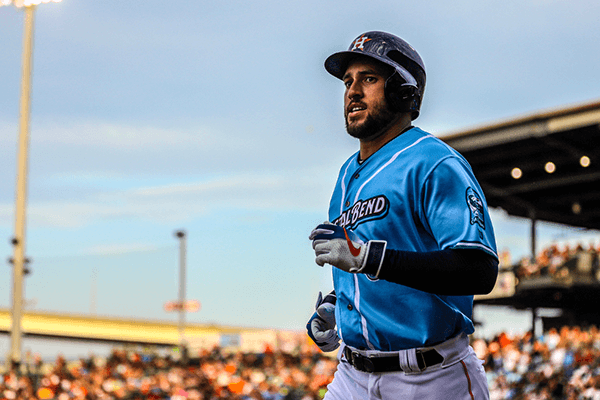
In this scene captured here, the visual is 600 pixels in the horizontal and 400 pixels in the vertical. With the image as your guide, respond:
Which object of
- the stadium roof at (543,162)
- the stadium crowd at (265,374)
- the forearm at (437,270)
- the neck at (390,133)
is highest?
the neck at (390,133)

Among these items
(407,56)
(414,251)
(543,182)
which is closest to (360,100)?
(407,56)

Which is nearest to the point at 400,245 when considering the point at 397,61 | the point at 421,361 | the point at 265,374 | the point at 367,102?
the point at 421,361

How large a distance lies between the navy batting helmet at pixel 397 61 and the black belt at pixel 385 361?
89 centimetres

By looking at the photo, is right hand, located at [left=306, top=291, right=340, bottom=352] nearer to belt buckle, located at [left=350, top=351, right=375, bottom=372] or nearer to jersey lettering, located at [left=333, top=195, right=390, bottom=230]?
belt buckle, located at [left=350, top=351, right=375, bottom=372]

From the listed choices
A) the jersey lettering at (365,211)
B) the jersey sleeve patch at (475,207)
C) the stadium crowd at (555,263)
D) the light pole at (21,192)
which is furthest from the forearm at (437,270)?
the stadium crowd at (555,263)

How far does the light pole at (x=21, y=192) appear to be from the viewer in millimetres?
20234

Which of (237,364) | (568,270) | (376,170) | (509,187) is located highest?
(376,170)

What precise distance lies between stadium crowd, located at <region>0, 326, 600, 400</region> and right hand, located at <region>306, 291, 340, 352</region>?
441 inches

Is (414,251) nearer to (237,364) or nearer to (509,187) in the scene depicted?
(237,364)

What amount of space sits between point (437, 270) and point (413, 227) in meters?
0.28

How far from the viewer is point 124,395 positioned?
19.4m

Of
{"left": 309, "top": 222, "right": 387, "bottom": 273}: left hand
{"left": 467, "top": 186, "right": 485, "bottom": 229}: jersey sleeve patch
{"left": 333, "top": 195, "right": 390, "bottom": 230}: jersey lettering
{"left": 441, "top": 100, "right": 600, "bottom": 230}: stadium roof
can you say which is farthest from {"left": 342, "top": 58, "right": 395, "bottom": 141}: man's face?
{"left": 441, "top": 100, "right": 600, "bottom": 230}: stadium roof

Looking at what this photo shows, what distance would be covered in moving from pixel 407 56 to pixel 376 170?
434mm

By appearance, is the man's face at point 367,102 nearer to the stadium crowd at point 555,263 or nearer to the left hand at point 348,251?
the left hand at point 348,251
